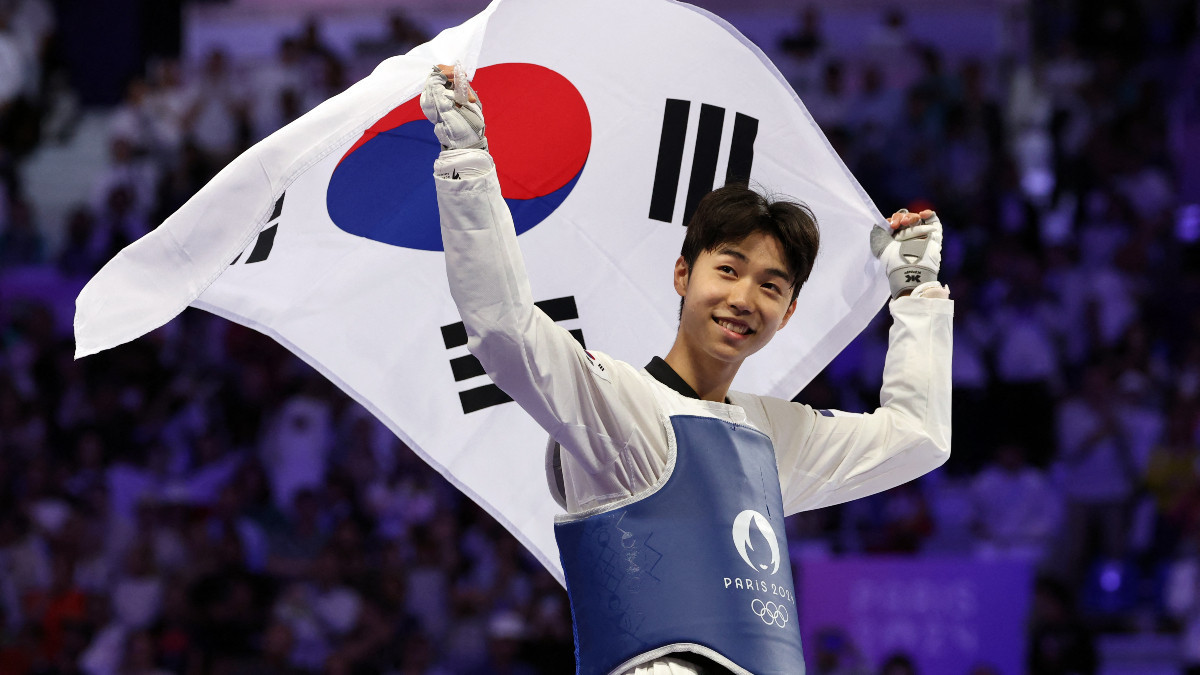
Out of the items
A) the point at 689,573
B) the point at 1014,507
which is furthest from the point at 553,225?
the point at 1014,507

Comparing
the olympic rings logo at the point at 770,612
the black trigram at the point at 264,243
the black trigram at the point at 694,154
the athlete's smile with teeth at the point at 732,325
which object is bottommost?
the olympic rings logo at the point at 770,612

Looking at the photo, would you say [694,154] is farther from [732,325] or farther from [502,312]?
[502,312]

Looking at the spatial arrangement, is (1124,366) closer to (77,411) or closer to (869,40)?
(869,40)

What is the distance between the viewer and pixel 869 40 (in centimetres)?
1289

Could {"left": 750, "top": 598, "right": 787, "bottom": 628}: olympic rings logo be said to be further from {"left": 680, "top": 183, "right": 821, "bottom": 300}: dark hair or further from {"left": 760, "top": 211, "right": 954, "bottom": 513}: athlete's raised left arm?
{"left": 680, "top": 183, "right": 821, "bottom": 300}: dark hair

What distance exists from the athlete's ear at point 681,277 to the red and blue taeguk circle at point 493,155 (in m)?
A: 0.65

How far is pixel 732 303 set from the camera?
309 cm

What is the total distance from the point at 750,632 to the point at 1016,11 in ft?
39.2

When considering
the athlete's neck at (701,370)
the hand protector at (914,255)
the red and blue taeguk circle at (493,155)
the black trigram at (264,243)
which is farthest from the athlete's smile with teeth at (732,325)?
the black trigram at (264,243)

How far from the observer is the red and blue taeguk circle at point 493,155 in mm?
3631

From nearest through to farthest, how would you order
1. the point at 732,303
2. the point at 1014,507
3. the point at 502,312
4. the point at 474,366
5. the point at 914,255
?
the point at 502,312, the point at 732,303, the point at 914,255, the point at 474,366, the point at 1014,507

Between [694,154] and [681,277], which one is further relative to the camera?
[694,154]

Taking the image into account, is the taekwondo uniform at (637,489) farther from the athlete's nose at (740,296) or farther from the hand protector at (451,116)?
the athlete's nose at (740,296)

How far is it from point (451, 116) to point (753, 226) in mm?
764
